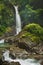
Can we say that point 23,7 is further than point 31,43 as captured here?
Yes

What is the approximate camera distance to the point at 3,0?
34.6m

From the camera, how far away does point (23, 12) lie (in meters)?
32.8

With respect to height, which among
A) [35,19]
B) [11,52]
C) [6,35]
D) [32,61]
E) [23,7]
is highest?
[23,7]

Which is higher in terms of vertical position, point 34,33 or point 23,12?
point 23,12

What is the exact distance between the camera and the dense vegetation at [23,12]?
3061 cm

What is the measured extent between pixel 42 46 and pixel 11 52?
12.3 feet

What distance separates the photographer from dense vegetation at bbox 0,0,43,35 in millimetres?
30609

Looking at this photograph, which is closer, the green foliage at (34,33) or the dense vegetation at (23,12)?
the green foliage at (34,33)

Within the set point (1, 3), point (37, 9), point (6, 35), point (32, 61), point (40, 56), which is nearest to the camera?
point (32, 61)

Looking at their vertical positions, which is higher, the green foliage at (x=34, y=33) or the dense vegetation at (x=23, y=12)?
the dense vegetation at (x=23, y=12)

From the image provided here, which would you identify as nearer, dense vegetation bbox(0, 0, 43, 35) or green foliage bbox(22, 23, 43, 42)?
green foliage bbox(22, 23, 43, 42)

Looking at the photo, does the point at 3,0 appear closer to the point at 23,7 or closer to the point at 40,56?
the point at 23,7

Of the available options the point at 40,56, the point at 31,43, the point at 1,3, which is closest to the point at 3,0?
the point at 1,3

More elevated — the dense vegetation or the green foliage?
the dense vegetation
